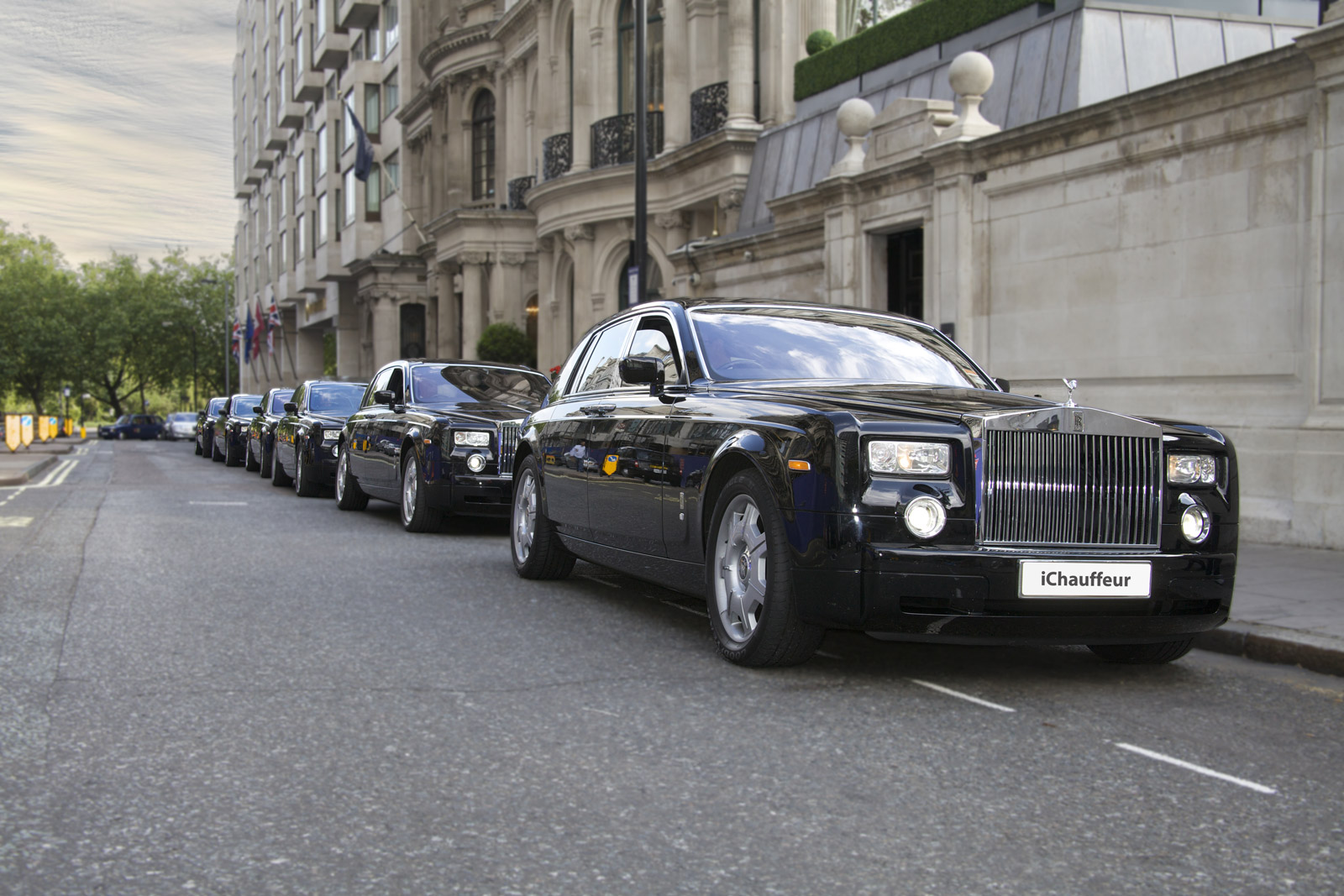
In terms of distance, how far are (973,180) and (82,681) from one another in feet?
35.7

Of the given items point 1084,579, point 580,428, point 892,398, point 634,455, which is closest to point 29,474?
point 580,428

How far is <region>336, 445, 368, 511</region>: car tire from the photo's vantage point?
567 inches

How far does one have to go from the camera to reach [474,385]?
13.3m

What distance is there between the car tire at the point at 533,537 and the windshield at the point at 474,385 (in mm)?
3863

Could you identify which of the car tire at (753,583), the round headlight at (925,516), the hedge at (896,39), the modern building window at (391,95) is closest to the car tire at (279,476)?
the hedge at (896,39)

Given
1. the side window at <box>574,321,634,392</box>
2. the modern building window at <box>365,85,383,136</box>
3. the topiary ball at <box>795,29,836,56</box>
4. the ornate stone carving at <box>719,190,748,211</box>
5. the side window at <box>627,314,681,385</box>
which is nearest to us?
the side window at <box>627,314,681,385</box>

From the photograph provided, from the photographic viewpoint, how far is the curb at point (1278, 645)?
6125 mm

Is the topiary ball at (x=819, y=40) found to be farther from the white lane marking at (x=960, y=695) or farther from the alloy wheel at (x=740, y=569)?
the white lane marking at (x=960, y=695)

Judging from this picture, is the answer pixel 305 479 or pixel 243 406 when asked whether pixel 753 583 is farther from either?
pixel 243 406

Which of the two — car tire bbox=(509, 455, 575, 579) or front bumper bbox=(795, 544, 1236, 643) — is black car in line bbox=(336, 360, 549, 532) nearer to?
car tire bbox=(509, 455, 575, 579)

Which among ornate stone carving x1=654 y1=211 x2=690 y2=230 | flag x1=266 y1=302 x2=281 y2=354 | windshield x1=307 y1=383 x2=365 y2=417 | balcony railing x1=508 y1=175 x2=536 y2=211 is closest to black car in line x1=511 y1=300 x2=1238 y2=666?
windshield x1=307 y1=383 x2=365 y2=417

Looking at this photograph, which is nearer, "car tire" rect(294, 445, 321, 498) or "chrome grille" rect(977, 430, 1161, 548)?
"chrome grille" rect(977, 430, 1161, 548)

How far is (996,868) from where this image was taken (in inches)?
133

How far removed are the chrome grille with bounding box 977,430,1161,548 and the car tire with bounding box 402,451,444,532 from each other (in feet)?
24.0
